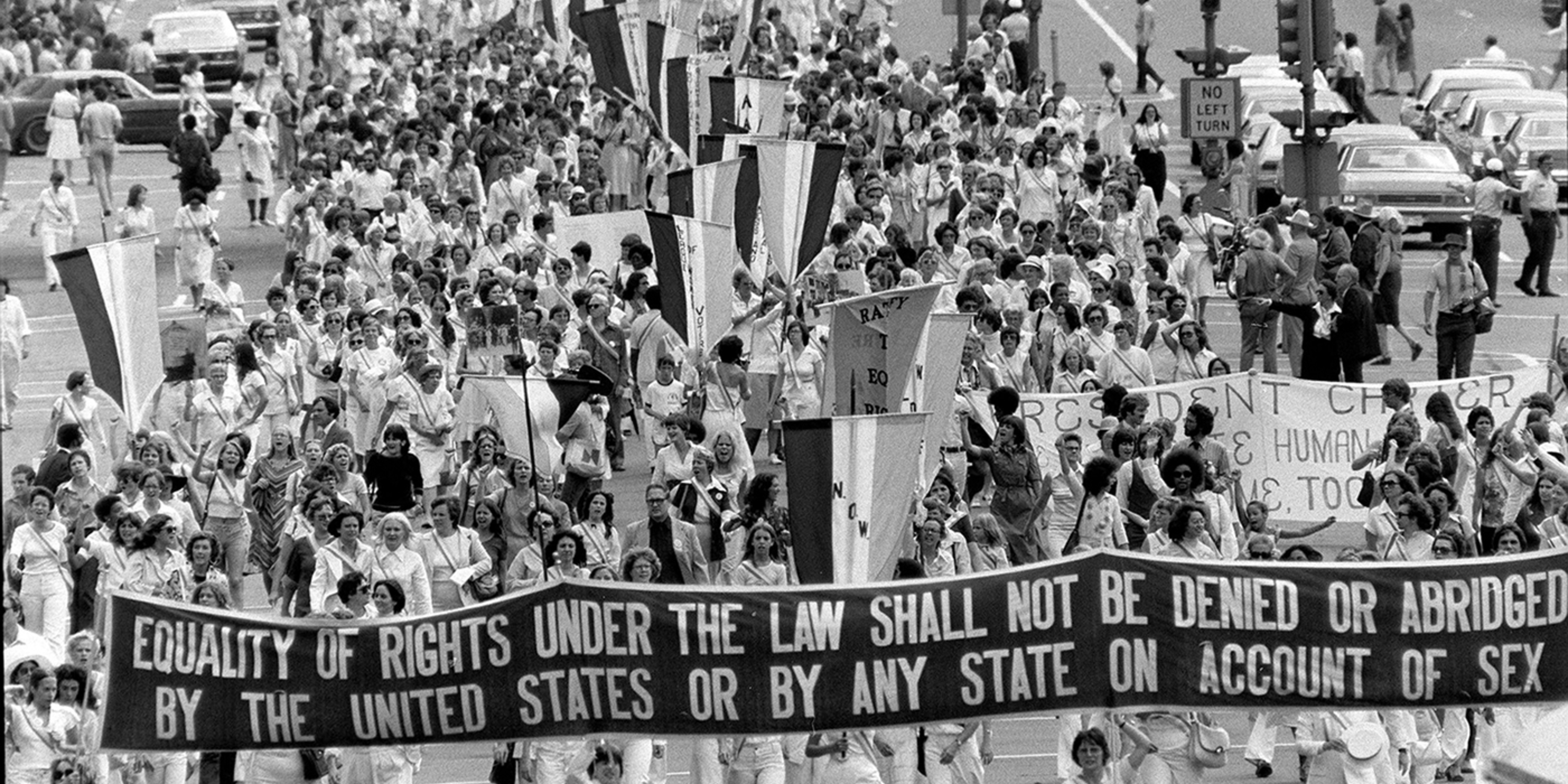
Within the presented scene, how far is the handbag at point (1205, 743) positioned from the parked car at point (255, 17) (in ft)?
139

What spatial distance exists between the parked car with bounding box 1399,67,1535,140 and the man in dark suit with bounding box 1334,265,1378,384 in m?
15.5

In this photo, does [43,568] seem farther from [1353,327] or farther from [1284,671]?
[1353,327]

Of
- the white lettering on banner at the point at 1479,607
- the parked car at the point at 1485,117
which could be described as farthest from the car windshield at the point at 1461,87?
the white lettering on banner at the point at 1479,607

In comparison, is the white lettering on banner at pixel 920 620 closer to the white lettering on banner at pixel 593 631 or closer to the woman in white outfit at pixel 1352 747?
the white lettering on banner at pixel 593 631

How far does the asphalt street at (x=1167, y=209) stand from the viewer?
1656 cm

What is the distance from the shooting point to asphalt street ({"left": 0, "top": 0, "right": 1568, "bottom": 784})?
16.6 m

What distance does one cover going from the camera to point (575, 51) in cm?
4278

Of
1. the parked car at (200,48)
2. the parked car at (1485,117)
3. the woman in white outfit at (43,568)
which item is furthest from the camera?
the parked car at (200,48)

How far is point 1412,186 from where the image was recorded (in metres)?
33.1

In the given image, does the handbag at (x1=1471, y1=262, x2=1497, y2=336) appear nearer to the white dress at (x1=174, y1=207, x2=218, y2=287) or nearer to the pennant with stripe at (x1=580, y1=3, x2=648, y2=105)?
the pennant with stripe at (x1=580, y1=3, x2=648, y2=105)

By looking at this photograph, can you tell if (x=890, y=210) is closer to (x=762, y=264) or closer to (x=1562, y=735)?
(x=762, y=264)

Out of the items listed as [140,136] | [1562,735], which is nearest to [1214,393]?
[1562,735]

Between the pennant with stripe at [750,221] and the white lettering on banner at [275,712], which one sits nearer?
the white lettering on banner at [275,712]

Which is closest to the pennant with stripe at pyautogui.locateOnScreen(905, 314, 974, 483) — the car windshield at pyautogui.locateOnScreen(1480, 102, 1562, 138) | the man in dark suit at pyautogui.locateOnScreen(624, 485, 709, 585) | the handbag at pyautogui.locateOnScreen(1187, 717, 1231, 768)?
the man in dark suit at pyautogui.locateOnScreen(624, 485, 709, 585)
